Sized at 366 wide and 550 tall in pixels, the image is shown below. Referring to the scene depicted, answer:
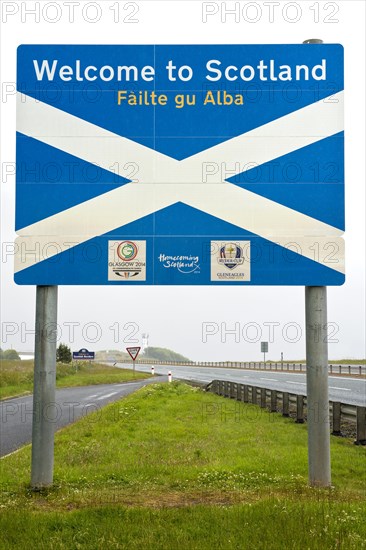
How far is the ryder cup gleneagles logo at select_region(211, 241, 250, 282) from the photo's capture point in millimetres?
8289

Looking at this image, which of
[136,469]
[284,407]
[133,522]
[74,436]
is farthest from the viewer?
[284,407]

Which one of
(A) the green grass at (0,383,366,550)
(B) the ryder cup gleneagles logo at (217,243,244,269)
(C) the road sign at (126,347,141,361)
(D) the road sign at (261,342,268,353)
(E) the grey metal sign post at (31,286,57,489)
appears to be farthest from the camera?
(D) the road sign at (261,342,268,353)

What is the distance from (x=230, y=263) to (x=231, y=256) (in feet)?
0.32

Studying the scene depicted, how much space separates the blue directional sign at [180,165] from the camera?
834 cm

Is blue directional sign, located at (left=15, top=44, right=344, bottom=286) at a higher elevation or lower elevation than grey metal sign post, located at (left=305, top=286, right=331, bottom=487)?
higher

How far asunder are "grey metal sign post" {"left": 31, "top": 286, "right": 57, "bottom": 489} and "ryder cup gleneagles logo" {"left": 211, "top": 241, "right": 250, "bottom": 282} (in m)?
2.33

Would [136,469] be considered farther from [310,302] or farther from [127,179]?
[127,179]

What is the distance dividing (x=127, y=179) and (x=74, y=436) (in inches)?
321

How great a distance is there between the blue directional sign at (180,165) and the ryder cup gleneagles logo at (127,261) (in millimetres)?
15

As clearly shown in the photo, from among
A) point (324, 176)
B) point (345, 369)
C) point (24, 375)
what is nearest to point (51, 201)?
point (324, 176)

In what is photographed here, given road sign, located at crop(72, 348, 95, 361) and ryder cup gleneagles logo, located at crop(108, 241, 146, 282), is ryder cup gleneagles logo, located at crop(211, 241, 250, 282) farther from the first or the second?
road sign, located at crop(72, 348, 95, 361)

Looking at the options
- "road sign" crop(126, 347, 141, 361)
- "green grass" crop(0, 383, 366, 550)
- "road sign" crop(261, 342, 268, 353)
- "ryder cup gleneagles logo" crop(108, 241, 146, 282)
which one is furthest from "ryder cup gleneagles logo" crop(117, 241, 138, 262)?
"road sign" crop(261, 342, 268, 353)

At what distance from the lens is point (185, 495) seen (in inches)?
294

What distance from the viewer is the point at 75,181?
27.9ft
